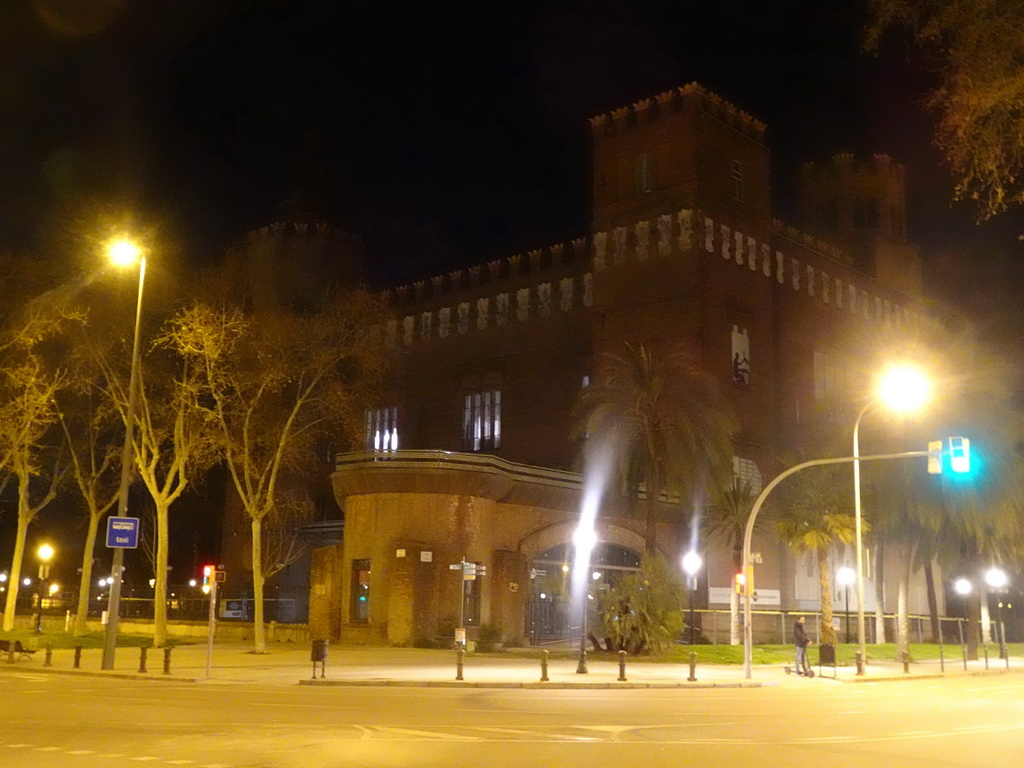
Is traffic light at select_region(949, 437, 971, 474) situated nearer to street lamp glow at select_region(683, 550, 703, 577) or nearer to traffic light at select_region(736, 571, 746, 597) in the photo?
traffic light at select_region(736, 571, 746, 597)

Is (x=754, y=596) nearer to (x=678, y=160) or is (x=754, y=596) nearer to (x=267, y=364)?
(x=678, y=160)

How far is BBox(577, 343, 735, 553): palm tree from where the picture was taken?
4203 centimetres

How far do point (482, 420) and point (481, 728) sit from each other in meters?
48.4

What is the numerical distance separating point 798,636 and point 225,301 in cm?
2159

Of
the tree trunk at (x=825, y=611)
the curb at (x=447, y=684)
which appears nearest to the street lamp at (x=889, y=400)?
the tree trunk at (x=825, y=611)

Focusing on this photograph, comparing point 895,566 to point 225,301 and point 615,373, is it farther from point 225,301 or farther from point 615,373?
point 225,301

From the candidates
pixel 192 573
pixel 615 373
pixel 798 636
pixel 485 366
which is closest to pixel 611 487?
pixel 615 373

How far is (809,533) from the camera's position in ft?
136

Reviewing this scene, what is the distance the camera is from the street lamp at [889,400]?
30.8m

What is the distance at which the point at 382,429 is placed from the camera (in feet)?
233

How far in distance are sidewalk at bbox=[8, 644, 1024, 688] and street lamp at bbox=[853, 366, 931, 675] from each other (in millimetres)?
1885

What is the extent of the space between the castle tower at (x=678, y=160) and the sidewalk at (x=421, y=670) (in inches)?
984

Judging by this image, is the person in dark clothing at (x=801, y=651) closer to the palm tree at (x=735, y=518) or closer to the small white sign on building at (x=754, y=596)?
the palm tree at (x=735, y=518)

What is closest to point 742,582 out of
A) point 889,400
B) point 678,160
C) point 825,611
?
point 889,400
